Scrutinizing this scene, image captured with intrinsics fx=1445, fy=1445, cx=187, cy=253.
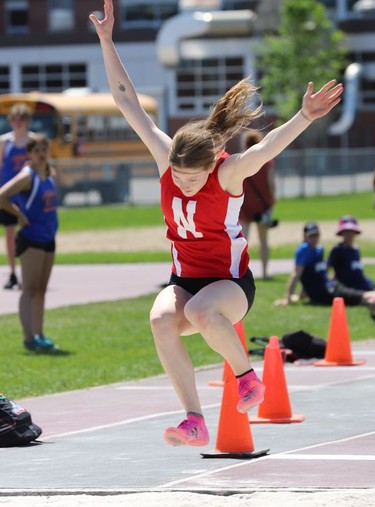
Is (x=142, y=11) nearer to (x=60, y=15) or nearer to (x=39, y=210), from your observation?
(x=60, y=15)

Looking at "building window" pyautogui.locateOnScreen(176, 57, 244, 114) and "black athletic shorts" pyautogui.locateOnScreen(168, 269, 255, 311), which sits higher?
"black athletic shorts" pyautogui.locateOnScreen(168, 269, 255, 311)

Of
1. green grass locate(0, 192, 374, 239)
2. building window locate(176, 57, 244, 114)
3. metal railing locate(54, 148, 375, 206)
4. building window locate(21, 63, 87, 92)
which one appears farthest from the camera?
building window locate(21, 63, 87, 92)

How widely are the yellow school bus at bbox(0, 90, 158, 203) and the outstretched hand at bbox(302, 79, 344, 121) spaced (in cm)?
3261

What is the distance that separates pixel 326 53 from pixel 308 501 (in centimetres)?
6198

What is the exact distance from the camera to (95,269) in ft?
75.4

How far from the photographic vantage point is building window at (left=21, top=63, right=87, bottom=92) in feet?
248

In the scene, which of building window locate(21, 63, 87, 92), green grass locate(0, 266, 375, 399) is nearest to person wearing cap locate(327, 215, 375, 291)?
green grass locate(0, 266, 375, 399)

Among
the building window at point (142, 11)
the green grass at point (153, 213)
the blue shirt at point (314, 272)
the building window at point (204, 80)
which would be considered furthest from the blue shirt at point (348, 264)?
the building window at point (142, 11)

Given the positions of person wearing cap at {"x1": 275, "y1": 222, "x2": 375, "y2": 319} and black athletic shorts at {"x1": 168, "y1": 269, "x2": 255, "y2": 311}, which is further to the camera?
person wearing cap at {"x1": 275, "y1": 222, "x2": 375, "y2": 319}

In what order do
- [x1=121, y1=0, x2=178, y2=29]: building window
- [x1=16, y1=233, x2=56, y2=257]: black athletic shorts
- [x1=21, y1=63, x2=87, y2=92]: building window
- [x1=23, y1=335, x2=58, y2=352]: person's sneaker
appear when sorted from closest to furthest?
[x1=16, y1=233, x2=56, y2=257]: black athletic shorts < [x1=23, y1=335, x2=58, y2=352]: person's sneaker < [x1=21, y1=63, x2=87, y2=92]: building window < [x1=121, y1=0, x2=178, y2=29]: building window

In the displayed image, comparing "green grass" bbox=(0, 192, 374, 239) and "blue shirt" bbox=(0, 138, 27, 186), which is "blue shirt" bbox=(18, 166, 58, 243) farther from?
"green grass" bbox=(0, 192, 374, 239)

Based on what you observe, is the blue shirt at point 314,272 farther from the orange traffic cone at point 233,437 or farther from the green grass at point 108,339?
the orange traffic cone at point 233,437

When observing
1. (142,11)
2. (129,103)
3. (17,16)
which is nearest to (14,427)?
(129,103)

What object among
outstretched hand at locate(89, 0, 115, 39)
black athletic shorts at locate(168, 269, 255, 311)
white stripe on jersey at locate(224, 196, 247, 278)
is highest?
outstretched hand at locate(89, 0, 115, 39)
